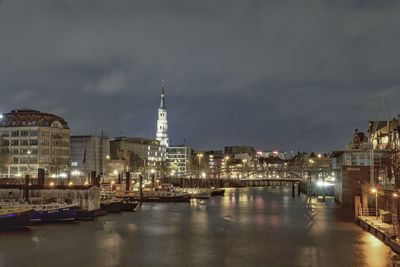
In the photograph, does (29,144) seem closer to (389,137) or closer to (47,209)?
(47,209)

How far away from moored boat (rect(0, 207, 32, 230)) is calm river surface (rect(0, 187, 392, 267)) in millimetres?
1436

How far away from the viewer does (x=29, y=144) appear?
127 meters

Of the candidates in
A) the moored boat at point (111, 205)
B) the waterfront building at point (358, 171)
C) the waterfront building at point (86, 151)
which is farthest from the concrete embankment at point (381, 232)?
the waterfront building at point (86, 151)

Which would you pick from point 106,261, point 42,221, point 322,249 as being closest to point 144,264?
point 106,261

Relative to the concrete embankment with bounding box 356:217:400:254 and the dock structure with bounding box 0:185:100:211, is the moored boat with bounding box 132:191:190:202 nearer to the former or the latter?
the dock structure with bounding box 0:185:100:211

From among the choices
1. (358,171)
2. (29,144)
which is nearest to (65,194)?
(358,171)

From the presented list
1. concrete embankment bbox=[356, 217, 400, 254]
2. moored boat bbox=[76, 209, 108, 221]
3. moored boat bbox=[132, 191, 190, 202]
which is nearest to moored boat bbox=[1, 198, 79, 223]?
moored boat bbox=[76, 209, 108, 221]

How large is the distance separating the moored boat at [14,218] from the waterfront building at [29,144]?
246 ft

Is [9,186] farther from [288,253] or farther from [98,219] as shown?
[288,253]

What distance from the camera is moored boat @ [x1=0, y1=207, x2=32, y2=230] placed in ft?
163

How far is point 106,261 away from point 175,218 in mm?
29604

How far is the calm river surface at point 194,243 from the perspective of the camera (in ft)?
121

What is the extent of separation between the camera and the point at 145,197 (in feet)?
327

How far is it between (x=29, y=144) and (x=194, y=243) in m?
92.6
